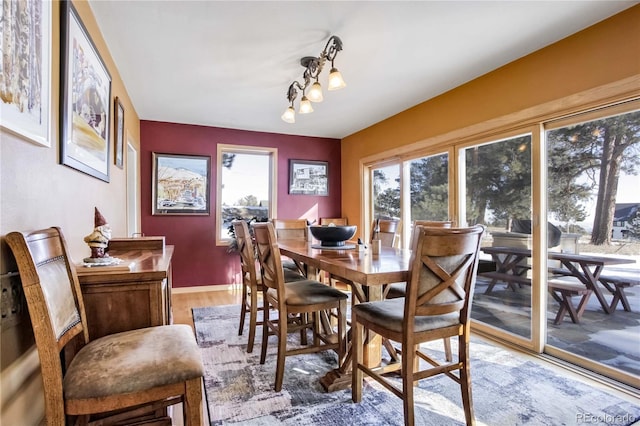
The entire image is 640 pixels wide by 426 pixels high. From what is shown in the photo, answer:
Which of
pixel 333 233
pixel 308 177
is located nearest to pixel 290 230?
pixel 333 233

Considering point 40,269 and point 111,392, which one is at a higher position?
point 40,269

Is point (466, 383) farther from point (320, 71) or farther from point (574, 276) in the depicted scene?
point (320, 71)

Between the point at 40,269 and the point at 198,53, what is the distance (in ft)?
6.97

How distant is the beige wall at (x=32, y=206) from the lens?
106 cm

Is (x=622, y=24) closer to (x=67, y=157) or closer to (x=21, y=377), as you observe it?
(x=67, y=157)

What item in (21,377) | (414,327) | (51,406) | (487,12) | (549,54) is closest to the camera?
(51,406)

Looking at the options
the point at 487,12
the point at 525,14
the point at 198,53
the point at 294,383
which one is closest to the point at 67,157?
the point at 198,53

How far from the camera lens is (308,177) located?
548cm

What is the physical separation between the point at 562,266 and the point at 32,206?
10.8ft

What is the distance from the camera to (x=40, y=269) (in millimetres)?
1067

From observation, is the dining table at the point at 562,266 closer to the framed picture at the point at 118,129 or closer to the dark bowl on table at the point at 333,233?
the dark bowl on table at the point at 333,233

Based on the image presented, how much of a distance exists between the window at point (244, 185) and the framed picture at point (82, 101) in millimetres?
2542

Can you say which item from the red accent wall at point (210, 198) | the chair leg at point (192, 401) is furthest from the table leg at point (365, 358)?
the red accent wall at point (210, 198)

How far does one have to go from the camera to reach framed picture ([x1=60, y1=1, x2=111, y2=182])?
5.10 feet
